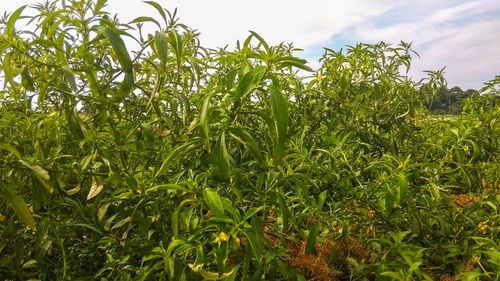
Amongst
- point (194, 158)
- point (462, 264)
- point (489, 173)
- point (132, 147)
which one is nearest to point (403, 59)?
point (489, 173)

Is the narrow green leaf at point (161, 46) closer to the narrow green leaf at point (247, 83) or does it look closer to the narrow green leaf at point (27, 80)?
the narrow green leaf at point (247, 83)

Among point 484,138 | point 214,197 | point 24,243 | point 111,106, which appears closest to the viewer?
point 214,197

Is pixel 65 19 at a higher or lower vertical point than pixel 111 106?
higher

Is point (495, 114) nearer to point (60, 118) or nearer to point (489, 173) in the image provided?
point (489, 173)

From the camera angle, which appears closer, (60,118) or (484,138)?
(60,118)

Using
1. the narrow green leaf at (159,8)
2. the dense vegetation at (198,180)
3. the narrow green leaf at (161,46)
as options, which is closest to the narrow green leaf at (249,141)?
the dense vegetation at (198,180)

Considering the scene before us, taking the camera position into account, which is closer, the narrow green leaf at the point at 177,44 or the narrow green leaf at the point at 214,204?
the narrow green leaf at the point at 214,204

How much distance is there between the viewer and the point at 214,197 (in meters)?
0.91

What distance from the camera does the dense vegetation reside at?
0.99 meters

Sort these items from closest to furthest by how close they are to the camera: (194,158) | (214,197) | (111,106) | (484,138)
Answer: (214,197)
(111,106)
(194,158)
(484,138)

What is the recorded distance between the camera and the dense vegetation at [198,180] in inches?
39.2

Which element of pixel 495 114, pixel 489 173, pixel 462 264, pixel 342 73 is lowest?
pixel 462 264

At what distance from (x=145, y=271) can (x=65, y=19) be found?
801 mm

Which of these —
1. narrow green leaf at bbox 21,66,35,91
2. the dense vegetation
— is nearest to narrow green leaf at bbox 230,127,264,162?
the dense vegetation
